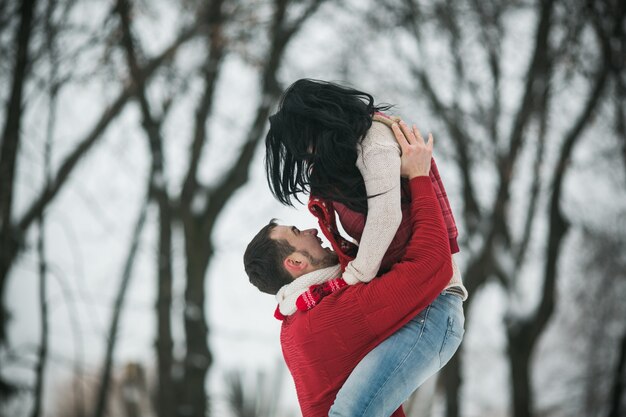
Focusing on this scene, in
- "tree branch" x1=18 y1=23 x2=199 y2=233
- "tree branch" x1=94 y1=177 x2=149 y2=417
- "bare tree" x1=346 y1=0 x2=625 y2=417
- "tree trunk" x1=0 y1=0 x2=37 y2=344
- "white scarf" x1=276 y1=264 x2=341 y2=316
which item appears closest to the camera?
"white scarf" x1=276 y1=264 x2=341 y2=316

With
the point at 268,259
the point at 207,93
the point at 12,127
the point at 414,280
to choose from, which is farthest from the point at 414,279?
the point at 207,93

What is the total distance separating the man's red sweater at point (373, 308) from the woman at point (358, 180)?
0.05 meters

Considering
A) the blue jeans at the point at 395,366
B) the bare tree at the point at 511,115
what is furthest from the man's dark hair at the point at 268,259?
the bare tree at the point at 511,115

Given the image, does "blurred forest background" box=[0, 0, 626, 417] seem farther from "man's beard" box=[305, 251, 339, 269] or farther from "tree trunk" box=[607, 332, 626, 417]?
"man's beard" box=[305, 251, 339, 269]

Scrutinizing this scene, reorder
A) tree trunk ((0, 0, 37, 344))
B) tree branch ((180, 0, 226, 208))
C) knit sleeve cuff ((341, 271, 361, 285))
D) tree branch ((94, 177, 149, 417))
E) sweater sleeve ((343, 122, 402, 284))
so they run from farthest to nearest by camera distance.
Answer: tree branch ((94, 177, 149, 417)), tree branch ((180, 0, 226, 208)), tree trunk ((0, 0, 37, 344)), knit sleeve cuff ((341, 271, 361, 285)), sweater sleeve ((343, 122, 402, 284))

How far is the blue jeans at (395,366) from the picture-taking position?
8.30ft

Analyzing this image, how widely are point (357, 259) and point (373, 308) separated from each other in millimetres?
165

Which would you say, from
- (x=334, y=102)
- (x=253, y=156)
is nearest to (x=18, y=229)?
(x=253, y=156)

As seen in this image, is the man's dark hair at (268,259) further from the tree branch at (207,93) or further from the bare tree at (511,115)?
the bare tree at (511,115)

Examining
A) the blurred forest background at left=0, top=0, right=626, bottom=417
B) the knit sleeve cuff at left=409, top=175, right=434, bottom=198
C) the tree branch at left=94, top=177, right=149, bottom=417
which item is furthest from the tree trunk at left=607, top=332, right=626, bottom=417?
the knit sleeve cuff at left=409, top=175, right=434, bottom=198

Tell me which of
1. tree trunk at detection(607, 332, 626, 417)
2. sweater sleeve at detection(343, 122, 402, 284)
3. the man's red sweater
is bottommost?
tree trunk at detection(607, 332, 626, 417)

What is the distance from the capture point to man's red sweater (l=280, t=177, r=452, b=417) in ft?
8.14

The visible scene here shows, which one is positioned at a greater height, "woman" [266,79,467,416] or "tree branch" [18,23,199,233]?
"tree branch" [18,23,199,233]

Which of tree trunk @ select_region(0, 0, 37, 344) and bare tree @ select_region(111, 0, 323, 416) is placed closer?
tree trunk @ select_region(0, 0, 37, 344)
